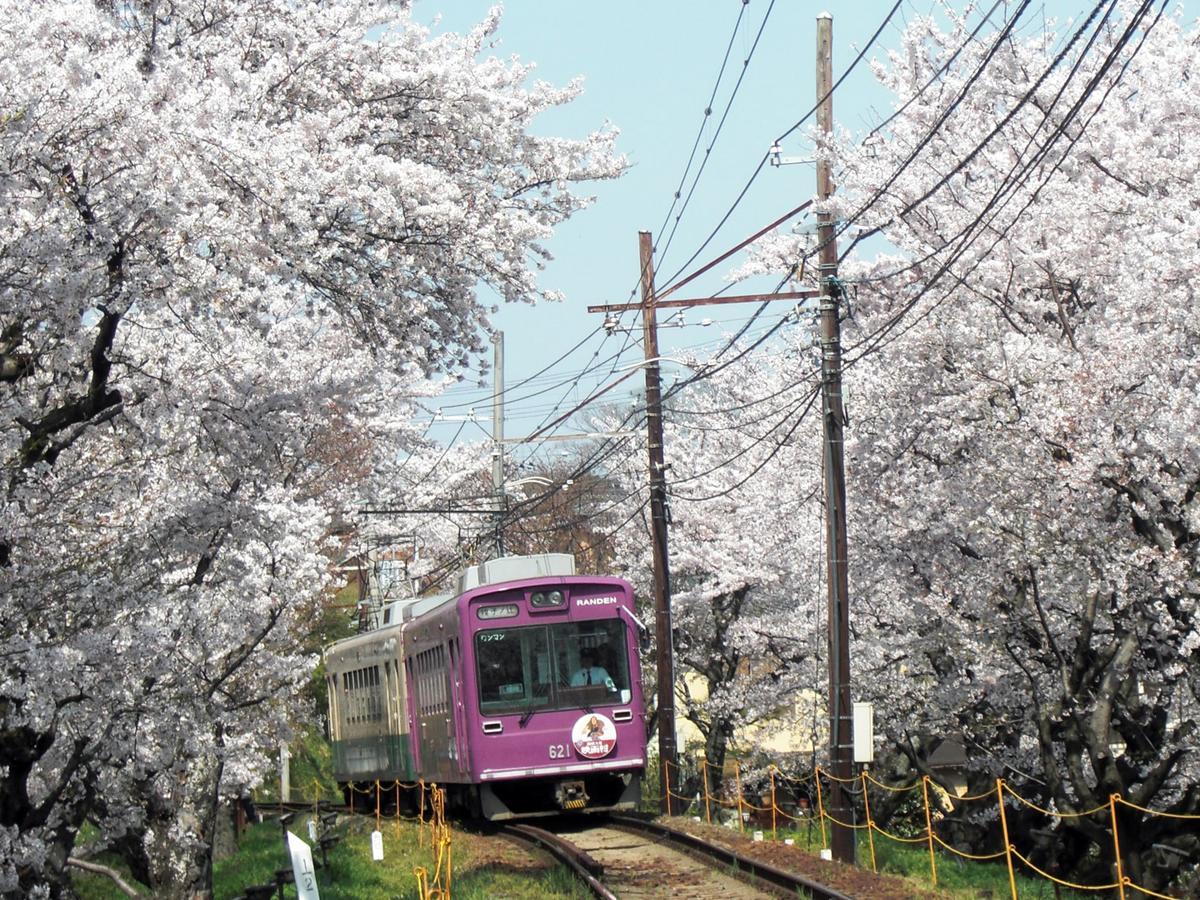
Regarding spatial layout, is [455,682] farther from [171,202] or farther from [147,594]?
[171,202]

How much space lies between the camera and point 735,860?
13.4 meters

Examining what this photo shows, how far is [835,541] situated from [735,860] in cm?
343

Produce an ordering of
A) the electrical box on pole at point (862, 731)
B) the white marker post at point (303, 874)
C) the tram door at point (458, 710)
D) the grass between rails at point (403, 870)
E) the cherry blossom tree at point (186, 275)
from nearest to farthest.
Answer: the cherry blossom tree at point (186, 275) < the white marker post at point (303, 874) < the grass between rails at point (403, 870) < the electrical box on pole at point (862, 731) < the tram door at point (458, 710)

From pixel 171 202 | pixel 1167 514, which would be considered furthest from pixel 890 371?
pixel 171 202

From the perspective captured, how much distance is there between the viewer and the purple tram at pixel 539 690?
57.8 feet

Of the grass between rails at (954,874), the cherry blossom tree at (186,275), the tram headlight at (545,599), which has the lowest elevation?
the grass between rails at (954,874)

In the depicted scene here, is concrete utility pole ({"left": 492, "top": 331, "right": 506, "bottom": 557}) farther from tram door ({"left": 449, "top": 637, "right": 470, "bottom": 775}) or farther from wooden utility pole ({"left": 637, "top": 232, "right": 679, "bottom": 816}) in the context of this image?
tram door ({"left": 449, "top": 637, "right": 470, "bottom": 775})

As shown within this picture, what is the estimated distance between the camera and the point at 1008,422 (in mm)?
14711

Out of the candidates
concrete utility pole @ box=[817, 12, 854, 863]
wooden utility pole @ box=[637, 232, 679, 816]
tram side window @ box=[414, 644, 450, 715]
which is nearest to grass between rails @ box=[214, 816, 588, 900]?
tram side window @ box=[414, 644, 450, 715]

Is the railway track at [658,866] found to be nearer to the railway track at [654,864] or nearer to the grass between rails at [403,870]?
the railway track at [654,864]

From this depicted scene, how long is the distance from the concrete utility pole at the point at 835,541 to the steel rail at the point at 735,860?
1.15m

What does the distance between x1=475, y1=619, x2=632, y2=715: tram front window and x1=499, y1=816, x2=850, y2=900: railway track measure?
151 centimetres

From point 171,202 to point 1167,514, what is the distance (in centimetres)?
955

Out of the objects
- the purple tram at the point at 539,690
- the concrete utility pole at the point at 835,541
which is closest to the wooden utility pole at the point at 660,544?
the purple tram at the point at 539,690
